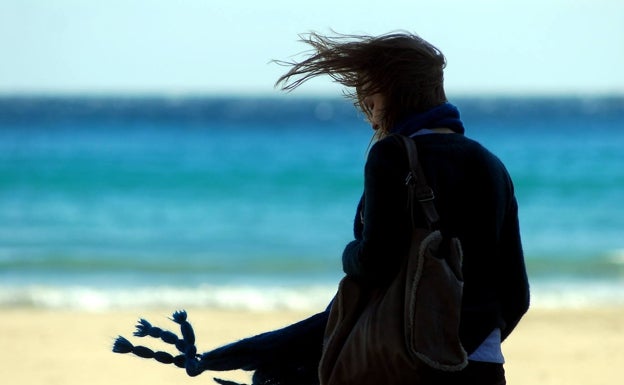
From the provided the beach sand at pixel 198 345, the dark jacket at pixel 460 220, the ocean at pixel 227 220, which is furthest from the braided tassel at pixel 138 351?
the beach sand at pixel 198 345

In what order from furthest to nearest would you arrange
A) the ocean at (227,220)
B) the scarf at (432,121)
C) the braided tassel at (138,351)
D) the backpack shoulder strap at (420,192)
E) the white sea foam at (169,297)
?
the ocean at (227,220) < the white sea foam at (169,297) < the braided tassel at (138,351) < the scarf at (432,121) < the backpack shoulder strap at (420,192)

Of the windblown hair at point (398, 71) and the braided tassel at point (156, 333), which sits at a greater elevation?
the windblown hair at point (398, 71)

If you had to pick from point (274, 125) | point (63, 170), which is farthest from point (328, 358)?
point (274, 125)

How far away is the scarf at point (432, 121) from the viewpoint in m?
2.43

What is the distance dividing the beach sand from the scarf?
401 cm

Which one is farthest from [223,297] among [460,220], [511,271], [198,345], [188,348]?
[460,220]

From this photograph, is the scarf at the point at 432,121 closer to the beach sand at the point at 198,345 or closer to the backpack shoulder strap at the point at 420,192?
the backpack shoulder strap at the point at 420,192

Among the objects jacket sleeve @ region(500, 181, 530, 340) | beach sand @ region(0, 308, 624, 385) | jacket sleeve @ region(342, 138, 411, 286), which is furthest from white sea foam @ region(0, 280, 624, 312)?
jacket sleeve @ region(342, 138, 411, 286)

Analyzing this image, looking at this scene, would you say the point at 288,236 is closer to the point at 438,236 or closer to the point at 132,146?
the point at 438,236

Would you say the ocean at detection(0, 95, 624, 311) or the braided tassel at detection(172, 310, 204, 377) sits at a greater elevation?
the ocean at detection(0, 95, 624, 311)

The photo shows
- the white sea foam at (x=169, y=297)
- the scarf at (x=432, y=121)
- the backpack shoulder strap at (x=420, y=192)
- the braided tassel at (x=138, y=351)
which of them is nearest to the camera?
the backpack shoulder strap at (x=420, y=192)

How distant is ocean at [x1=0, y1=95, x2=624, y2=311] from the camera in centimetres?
1109

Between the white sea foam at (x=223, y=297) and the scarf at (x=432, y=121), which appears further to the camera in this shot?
the white sea foam at (x=223, y=297)

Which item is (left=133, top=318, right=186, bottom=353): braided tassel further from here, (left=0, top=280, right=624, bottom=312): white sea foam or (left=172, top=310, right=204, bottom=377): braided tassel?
(left=0, top=280, right=624, bottom=312): white sea foam
